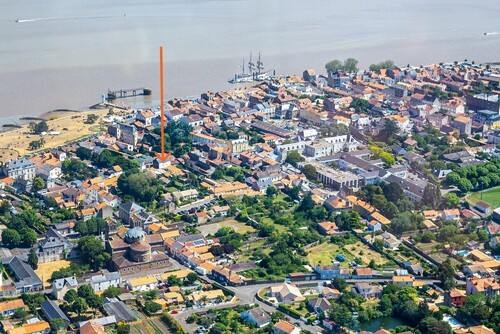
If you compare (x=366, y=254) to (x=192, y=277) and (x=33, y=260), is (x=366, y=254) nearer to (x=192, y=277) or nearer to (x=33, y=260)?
(x=192, y=277)

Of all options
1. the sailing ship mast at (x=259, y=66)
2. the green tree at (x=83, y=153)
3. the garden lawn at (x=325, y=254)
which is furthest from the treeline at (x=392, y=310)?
the sailing ship mast at (x=259, y=66)

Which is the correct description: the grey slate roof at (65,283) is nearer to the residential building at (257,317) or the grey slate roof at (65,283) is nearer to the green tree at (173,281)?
the green tree at (173,281)

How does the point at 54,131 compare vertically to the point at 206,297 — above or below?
above

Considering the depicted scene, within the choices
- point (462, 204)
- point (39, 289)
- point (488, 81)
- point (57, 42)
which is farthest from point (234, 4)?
point (39, 289)

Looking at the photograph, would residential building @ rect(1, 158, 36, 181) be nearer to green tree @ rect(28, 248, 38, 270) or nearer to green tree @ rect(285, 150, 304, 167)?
green tree @ rect(28, 248, 38, 270)

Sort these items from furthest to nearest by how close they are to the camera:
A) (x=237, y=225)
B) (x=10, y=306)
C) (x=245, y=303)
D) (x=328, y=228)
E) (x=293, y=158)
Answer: (x=293, y=158), (x=237, y=225), (x=328, y=228), (x=245, y=303), (x=10, y=306)

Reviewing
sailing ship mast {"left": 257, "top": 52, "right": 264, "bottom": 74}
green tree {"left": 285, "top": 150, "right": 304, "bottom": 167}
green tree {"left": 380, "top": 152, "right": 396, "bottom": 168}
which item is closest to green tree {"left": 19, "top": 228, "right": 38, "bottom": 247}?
green tree {"left": 285, "top": 150, "right": 304, "bottom": 167}

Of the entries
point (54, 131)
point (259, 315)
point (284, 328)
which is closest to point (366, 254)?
point (259, 315)

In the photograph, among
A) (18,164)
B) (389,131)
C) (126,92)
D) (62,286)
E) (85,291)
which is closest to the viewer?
(85,291)

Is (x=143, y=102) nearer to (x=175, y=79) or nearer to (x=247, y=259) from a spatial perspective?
(x=175, y=79)
